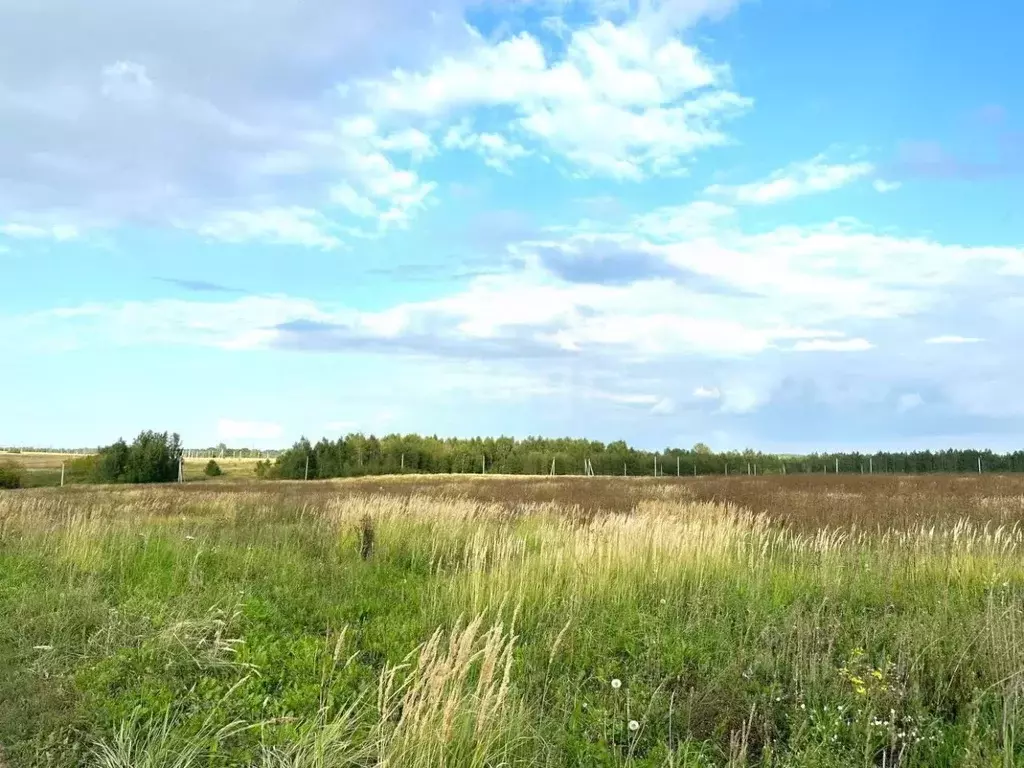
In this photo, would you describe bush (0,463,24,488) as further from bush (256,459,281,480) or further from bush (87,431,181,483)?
bush (256,459,281,480)

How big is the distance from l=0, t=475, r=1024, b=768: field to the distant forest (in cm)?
6168

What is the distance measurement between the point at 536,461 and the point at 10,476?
4440cm

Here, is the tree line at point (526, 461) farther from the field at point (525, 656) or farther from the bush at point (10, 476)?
the field at point (525, 656)

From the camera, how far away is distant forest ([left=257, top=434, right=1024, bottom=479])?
238ft

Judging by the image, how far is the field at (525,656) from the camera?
3.81m

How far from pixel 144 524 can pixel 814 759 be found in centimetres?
1277

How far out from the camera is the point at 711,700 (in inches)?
174

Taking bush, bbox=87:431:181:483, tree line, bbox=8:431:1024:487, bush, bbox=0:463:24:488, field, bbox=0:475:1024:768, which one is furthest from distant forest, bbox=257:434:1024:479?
field, bbox=0:475:1024:768

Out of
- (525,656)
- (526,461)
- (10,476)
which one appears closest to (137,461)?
(10,476)

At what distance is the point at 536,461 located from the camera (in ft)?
244

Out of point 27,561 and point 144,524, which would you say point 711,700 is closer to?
point 27,561

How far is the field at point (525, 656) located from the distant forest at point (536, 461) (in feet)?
202

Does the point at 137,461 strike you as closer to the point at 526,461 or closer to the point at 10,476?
the point at 10,476

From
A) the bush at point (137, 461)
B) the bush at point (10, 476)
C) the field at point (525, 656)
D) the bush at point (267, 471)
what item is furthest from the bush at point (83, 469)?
the field at point (525, 656)
